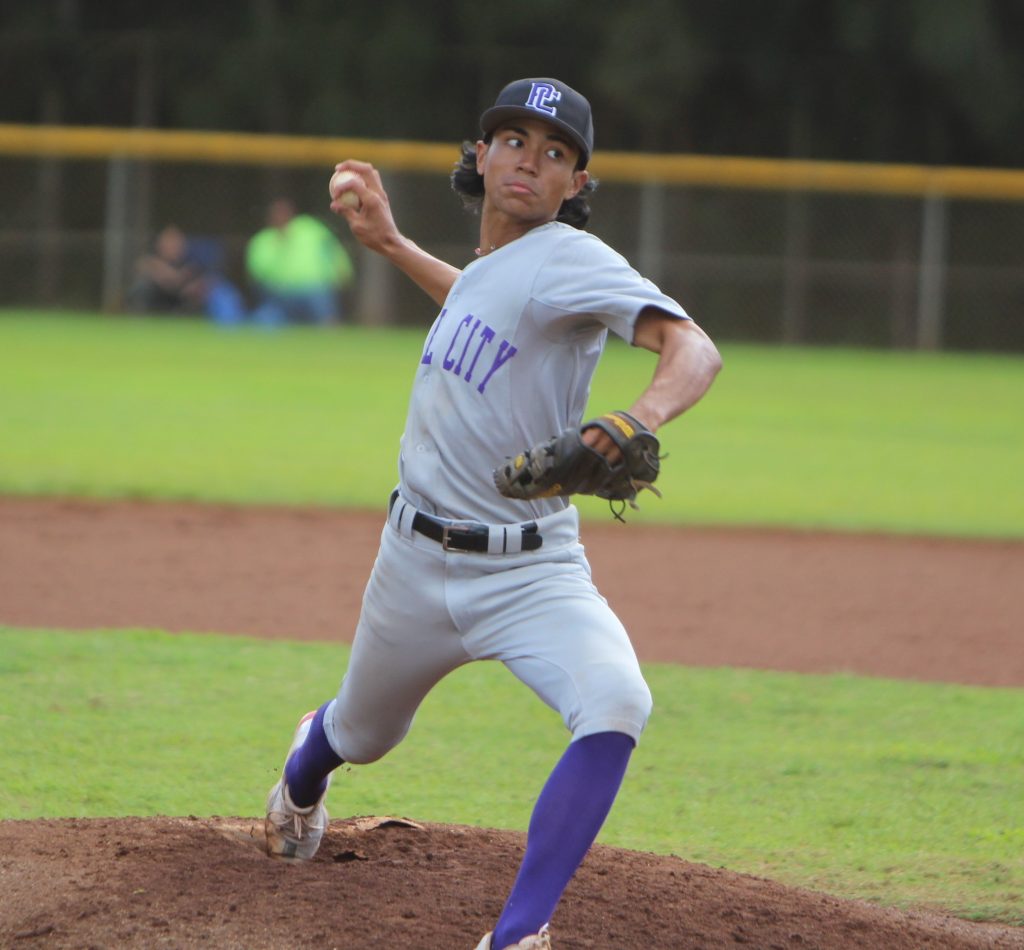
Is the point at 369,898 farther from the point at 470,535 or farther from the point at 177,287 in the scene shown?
the point at 177,287

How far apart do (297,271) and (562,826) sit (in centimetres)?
1894

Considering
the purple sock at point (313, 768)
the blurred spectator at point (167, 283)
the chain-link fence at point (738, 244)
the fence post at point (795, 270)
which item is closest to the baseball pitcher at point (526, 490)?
the purple sock at point (313, 768)

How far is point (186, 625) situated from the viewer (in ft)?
21.6

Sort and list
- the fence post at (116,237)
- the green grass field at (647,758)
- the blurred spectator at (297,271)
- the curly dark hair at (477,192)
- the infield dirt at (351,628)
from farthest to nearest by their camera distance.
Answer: the fence post at (116,237), the blurred spectator at (297,271), the green grass field at (647,758), the curly dark hair at (477,192), the infield dirt at (351,628)

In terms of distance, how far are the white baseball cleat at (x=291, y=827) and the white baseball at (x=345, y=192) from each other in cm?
136

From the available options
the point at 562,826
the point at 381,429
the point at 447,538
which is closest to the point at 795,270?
the point at 381,429

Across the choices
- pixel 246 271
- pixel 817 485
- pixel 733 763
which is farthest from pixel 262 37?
pixel 733 763

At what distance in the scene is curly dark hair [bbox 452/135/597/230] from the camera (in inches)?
138

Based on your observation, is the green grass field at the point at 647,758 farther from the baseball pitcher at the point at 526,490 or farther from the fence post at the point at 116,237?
the fence post at the point at 116,237

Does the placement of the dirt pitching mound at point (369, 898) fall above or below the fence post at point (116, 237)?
below

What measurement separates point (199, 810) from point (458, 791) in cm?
73

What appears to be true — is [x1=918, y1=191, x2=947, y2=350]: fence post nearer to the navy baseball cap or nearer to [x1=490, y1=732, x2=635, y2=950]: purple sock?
the navy baseball cap

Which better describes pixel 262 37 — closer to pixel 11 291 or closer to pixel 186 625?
pixel 11 291

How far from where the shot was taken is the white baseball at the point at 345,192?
379 cm
